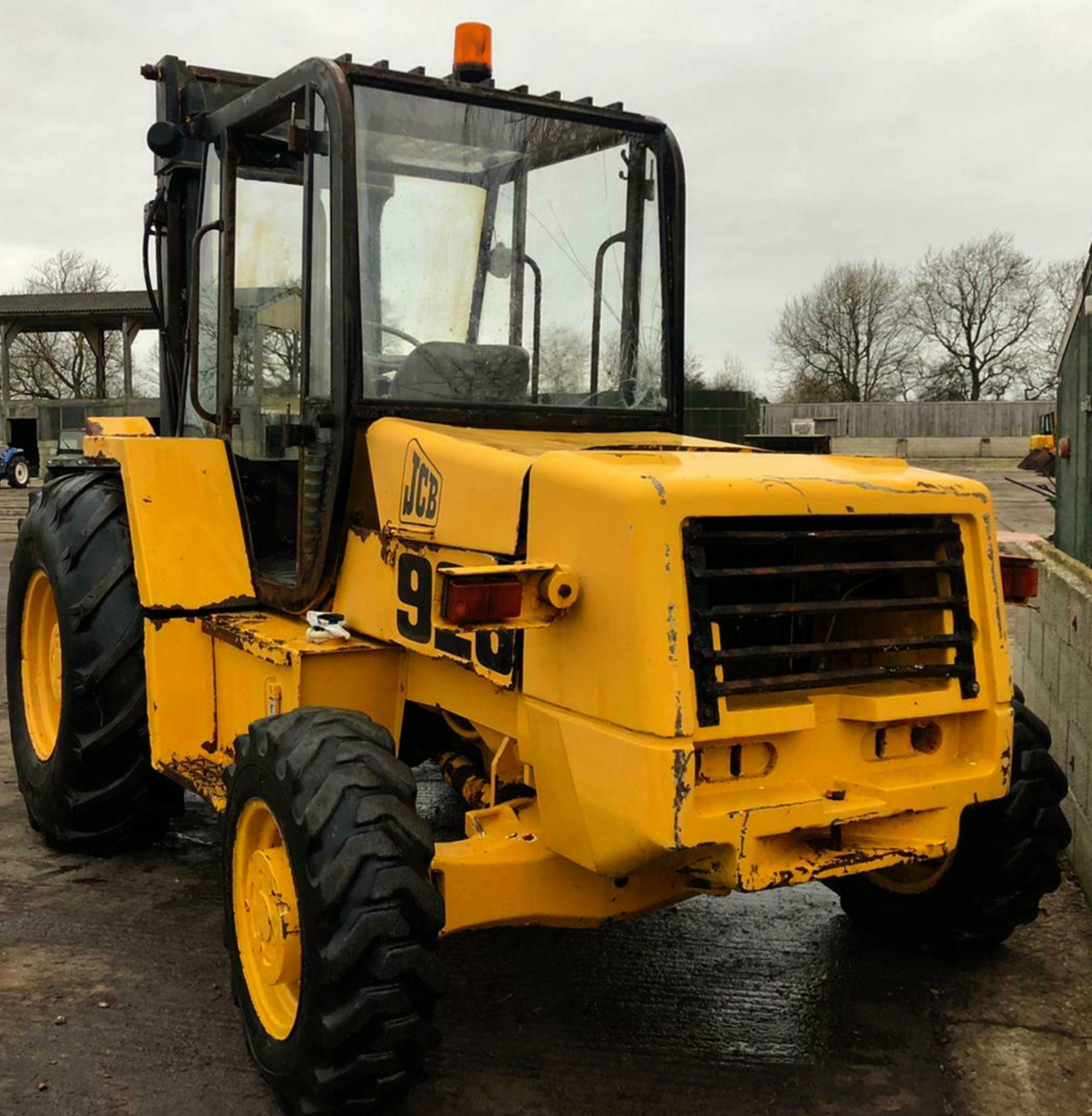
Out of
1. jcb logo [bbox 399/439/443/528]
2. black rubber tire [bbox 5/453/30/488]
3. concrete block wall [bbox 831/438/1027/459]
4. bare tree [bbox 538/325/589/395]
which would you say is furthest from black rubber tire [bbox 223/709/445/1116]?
concrete block wall [bbox 831/438/1027/459]

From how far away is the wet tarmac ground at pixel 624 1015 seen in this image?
132 inches

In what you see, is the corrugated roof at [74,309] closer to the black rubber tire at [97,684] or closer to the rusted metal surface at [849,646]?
the black rubber tire at [97,684]

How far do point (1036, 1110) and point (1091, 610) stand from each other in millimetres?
2076

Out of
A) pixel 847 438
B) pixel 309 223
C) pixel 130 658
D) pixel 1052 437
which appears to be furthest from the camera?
pixel 847 438

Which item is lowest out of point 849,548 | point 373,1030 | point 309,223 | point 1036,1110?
point 1036,1110

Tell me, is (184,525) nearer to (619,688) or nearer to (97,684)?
(97,684)

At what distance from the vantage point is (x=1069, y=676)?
5.25 metres

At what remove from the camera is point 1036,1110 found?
10.8 ft

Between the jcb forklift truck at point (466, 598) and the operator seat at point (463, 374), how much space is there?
0.05 ft

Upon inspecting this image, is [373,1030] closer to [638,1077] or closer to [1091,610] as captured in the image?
[638,1077]

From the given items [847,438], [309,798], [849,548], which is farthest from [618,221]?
[847,438]

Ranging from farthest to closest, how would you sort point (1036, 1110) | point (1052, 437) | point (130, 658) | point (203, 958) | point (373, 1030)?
point (1052, 437) < point (130, 658) < point (203, 958) < point (1036, 1110) < point (373, 1030)

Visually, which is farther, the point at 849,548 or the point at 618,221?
the point at 618,221

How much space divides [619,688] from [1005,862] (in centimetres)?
181
